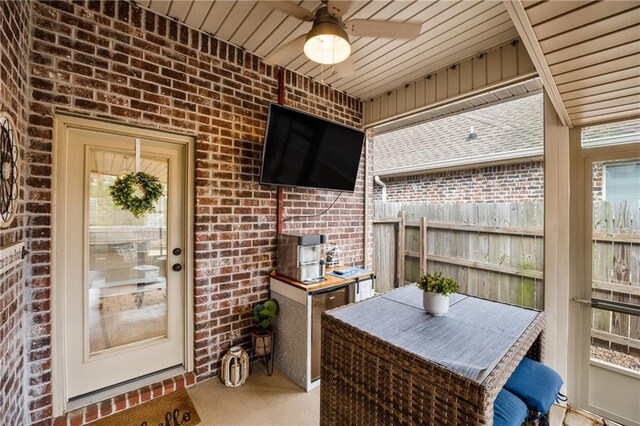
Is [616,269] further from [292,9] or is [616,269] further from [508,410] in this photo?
[292,9]

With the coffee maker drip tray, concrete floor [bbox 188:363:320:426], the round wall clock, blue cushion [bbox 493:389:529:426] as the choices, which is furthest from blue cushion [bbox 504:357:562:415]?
the round wall clock

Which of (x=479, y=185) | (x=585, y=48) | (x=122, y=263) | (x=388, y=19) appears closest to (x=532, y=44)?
(x=585, y=48)

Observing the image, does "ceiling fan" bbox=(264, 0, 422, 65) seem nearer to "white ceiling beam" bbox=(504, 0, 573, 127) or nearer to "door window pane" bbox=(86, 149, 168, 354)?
"white ceiling beam" bbox=(504, 0, 573, 127)

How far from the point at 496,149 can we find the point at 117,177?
16.3 ft

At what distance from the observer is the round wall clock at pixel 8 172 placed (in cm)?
135

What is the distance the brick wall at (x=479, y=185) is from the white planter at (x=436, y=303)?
3.35 metres

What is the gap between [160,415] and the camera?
2.06m

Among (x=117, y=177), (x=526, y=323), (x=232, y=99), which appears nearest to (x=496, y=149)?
(x=526, y=323)

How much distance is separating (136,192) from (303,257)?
1510mm

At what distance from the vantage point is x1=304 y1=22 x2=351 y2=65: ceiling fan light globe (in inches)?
64.7

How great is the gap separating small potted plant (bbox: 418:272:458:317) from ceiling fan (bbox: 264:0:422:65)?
5.12 ft

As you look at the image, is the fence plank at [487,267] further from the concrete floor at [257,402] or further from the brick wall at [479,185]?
the concrete floor at [257,402]

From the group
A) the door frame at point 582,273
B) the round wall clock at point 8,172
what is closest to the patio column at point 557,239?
the door frame at point 582,273

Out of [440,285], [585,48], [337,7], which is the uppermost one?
[337,7]
